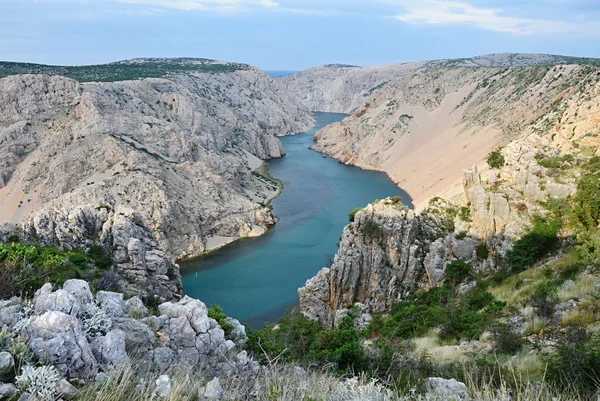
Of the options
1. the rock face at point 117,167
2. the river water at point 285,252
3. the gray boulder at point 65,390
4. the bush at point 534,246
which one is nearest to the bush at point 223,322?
the gray boulder at point 65,390

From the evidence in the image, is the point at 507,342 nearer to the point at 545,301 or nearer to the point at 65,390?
the point at 545,301

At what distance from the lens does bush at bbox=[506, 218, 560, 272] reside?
728 inches

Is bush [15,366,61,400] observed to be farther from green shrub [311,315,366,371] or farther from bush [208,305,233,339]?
green shrub [311,315,366,371]

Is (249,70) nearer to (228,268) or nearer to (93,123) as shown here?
(93,123)

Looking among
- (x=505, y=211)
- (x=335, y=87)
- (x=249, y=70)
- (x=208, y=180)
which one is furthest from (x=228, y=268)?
(x=335, y=87)

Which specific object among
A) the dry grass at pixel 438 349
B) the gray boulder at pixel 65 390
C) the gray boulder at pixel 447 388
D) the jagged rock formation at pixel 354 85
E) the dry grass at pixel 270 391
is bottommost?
the dry grass at pixel 438 349

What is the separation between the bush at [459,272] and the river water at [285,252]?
1350 cm

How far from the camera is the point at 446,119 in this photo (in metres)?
82.1

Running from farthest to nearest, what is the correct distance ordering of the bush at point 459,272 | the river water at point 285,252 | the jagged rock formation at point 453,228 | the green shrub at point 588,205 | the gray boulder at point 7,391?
the river water at point 285,252 < the bush at point 459,272 < the jagged rock formation at point 453,228 < the green shrub at point 588,205 < the gray boulder at point 7,391

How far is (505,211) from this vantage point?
20.9 m

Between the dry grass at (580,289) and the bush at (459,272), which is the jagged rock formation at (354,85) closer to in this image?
the bush at (459,272)

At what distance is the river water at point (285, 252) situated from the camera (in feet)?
109

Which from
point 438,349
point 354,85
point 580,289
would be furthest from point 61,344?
point 354,85

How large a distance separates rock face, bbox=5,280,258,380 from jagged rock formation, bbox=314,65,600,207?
40.5m
